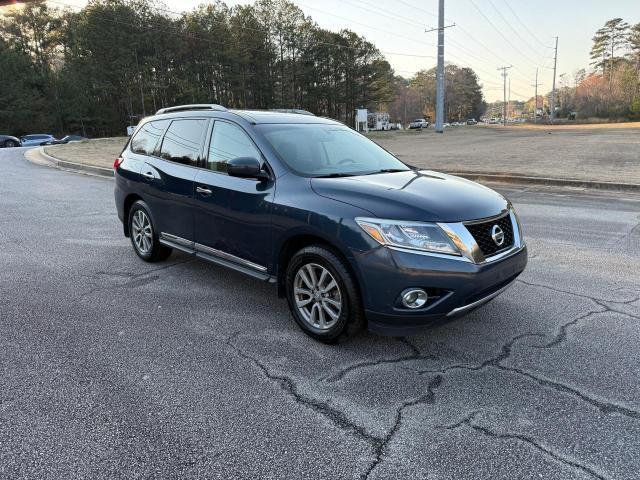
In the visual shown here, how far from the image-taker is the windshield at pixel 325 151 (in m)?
4.01

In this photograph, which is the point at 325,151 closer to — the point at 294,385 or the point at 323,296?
the point at 323,296

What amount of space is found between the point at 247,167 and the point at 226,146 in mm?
731

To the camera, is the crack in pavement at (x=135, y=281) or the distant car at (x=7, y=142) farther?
the distant car at (x=7, y=142)

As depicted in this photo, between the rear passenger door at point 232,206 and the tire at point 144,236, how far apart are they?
3.62 feet

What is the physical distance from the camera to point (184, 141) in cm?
485

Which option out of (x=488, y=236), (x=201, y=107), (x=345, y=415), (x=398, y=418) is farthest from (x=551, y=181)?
(x=345, y=415)

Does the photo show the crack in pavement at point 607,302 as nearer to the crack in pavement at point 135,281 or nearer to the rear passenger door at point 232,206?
the rear passenger door at point 232,206

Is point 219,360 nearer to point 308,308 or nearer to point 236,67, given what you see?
point 308,308

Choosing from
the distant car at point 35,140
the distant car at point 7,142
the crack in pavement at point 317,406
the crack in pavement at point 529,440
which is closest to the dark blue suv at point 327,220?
the crack in pavement at point 317,406

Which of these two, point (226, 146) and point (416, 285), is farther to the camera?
point (226, 146)

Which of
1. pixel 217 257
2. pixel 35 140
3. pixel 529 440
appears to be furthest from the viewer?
pixel 35 140

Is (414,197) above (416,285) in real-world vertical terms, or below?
above

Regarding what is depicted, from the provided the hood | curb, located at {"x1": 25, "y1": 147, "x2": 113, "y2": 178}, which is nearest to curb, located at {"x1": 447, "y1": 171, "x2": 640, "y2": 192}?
the hood

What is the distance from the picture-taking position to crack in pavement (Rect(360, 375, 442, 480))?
234 centimetres
